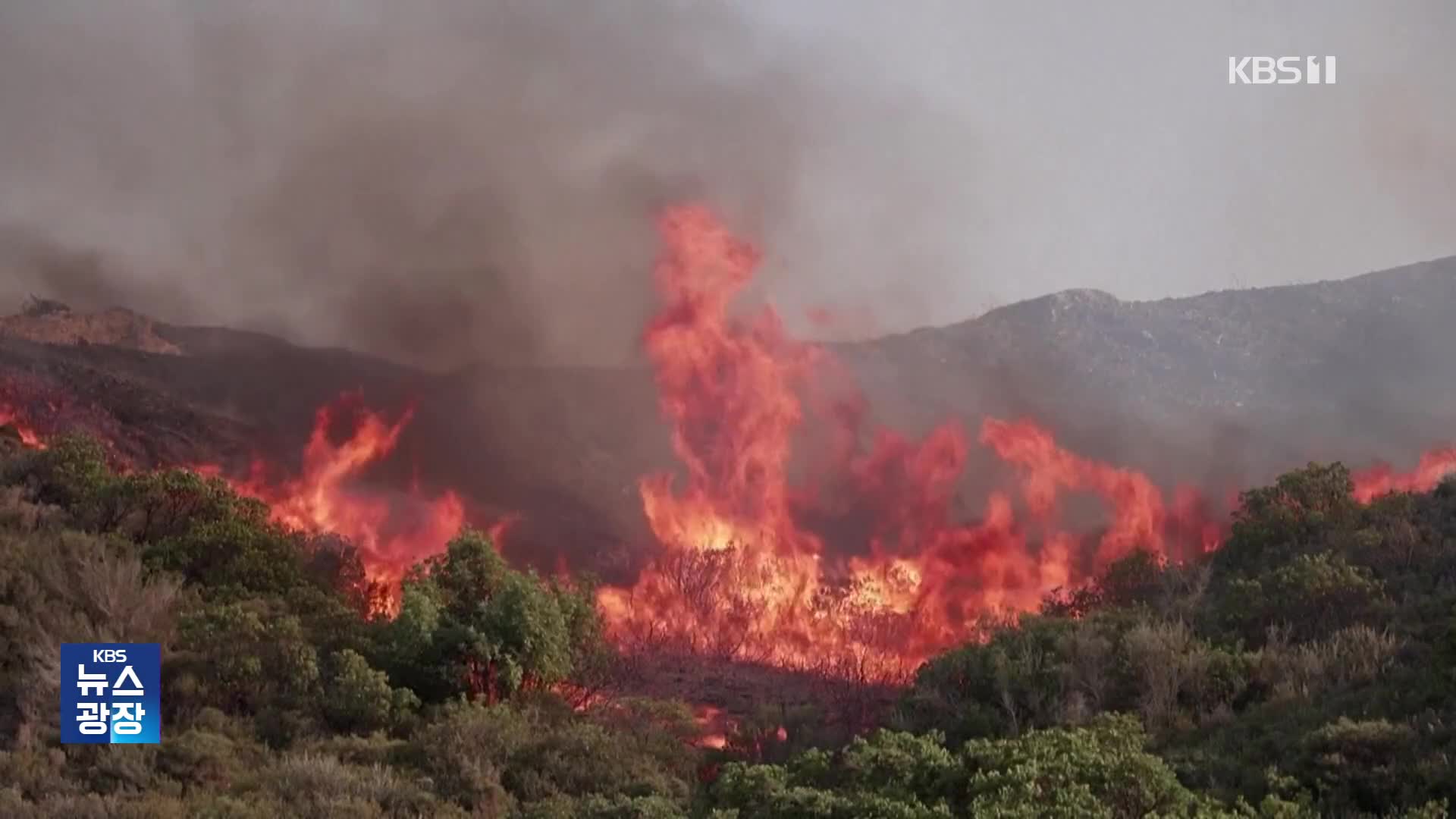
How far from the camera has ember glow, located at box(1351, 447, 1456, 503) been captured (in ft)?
113

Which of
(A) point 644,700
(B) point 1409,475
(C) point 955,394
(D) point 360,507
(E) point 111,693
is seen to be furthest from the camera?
(C) point 955,394

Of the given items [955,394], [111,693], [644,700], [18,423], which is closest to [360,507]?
[18,423]

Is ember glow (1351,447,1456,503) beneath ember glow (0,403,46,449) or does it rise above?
beneath

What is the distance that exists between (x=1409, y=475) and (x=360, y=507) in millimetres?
39012

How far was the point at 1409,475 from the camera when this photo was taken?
38.8m

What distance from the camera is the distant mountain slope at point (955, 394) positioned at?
45.9 meters

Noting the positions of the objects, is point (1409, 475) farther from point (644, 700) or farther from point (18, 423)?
point (18, 423)

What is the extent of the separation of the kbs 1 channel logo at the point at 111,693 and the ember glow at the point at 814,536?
11238mm

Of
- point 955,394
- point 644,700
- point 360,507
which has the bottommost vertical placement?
point 644,700

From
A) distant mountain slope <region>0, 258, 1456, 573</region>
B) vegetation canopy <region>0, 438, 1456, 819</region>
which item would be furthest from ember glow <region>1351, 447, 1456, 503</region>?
vegetation canopy <region>0, 438, 1456, 819</region>

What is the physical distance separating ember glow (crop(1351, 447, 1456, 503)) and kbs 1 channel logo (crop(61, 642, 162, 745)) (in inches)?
1333

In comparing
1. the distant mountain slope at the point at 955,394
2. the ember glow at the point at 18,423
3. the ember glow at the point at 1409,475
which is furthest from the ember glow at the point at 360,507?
the ember glow at the point at 1409,475

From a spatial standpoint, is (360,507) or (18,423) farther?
(18,423)

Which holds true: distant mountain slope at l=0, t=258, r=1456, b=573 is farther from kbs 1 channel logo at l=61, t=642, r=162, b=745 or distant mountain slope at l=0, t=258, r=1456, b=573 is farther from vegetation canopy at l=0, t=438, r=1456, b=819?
kbs 1 channel logo at l=61, t=642, r=162, b=745
